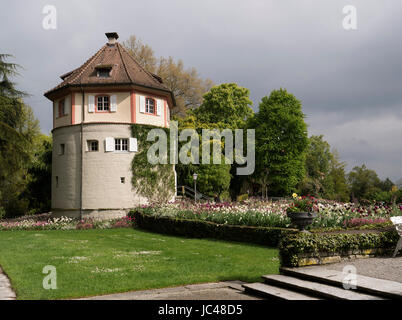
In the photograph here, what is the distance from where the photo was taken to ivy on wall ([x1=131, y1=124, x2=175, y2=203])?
25.5 metres

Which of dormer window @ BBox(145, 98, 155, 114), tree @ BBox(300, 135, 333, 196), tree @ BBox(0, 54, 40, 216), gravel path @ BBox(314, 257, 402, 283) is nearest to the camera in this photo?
gravel path @ BBox(314, 257, 402, 283)

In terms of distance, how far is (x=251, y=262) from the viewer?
10.7m

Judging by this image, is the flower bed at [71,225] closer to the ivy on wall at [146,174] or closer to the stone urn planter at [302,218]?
the ivy on wall at [146,174]

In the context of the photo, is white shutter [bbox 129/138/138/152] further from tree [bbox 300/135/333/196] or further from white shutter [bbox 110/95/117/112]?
tree [bbox 300/135/333/196]

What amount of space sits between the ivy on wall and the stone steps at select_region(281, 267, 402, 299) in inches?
723

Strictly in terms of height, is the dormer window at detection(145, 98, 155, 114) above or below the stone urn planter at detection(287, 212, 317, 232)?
above

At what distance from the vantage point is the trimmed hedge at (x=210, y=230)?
1405cm

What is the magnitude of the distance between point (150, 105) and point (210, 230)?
12.7 meters

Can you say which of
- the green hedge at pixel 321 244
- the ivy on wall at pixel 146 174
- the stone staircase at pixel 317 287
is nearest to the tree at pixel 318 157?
the ivy on wall at pixel 146 174

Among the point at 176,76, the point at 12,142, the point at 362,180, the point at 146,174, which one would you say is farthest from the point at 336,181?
the point at 12,142

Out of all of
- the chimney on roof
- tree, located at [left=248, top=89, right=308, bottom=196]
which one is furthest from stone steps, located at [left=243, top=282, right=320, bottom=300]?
tree, located at [left=248, top=89, right=308, bottom=196]

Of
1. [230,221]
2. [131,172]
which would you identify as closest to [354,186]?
[131,172]

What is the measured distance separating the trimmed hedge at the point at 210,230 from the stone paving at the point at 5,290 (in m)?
7.30
